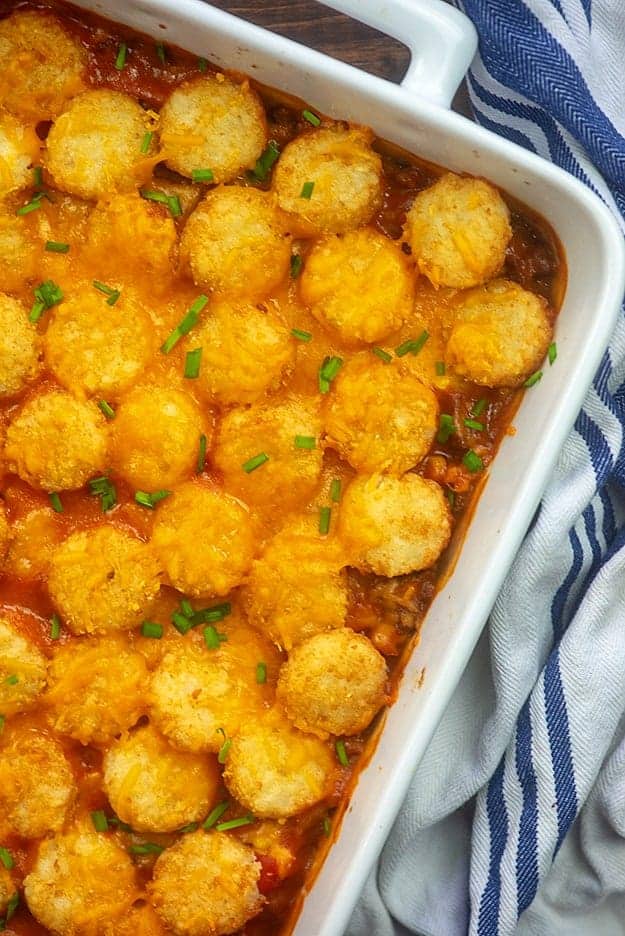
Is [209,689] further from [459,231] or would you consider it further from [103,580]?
[459,231]

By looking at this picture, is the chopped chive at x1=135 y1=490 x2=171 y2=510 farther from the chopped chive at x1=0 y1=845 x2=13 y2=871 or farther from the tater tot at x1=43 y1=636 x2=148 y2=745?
the chopped chive at x1=0 y1=845 x2=13 y2=871

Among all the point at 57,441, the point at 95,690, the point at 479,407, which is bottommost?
the point at 95,690

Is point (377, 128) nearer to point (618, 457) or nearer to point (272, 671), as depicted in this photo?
point (618, 457)

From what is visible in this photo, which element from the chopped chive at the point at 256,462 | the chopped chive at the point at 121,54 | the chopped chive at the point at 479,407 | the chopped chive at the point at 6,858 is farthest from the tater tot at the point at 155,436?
the chopped chive at the point at 6,858

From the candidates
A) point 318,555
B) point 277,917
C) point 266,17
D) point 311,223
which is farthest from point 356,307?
point 277,917

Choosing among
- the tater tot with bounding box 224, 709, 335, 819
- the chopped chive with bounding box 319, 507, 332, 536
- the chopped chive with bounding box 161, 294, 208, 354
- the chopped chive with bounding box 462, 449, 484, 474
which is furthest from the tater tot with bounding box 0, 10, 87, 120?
the tater tot with bounding box 224, 709, 335, 819

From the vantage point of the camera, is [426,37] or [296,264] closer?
[426,37]

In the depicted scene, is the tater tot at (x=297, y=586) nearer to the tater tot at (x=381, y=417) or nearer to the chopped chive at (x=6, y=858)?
the tater tot at (x=381, y=417)

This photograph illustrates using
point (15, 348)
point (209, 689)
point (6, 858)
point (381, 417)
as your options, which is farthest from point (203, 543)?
point (6, 858)
